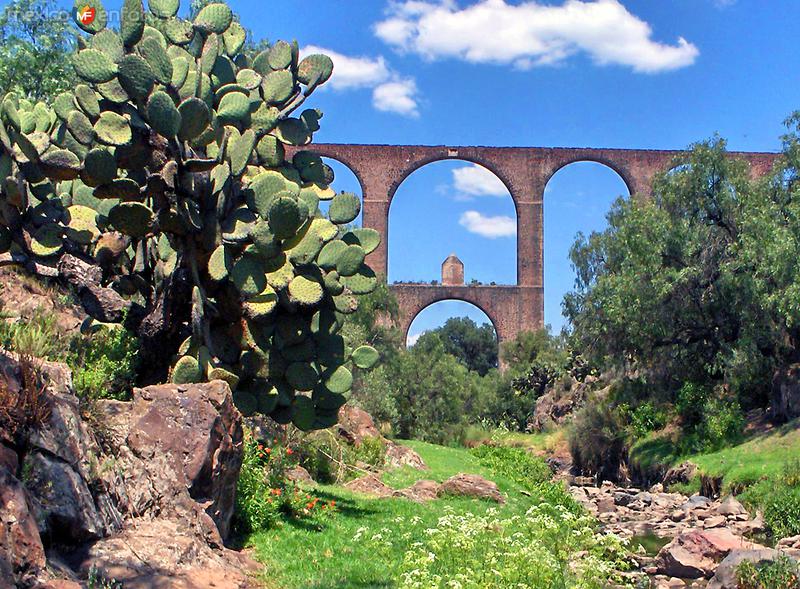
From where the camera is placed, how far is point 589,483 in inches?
907

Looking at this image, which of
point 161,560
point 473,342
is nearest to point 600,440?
point 161,560

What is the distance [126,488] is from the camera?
20.0ft

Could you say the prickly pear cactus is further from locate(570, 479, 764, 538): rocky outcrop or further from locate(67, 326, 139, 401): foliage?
locate(570, 479, 764, 538): rocky outcrop

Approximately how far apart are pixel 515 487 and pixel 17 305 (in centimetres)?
1048

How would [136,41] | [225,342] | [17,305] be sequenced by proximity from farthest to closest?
[17,305] < [225,342] < [136,41]

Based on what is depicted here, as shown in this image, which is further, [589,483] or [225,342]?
[589,483]

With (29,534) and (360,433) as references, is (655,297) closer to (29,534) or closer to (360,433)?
(360,433)

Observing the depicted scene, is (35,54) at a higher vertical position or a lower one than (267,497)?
higher

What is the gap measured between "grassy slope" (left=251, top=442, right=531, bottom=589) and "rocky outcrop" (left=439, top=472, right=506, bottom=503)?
93 centimetres

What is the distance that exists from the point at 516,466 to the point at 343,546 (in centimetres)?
1502

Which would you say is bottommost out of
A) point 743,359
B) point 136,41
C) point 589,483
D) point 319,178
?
point 589,483

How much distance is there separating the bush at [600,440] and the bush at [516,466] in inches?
48.8

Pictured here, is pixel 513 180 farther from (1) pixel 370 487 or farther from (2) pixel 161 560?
(2) pixel 161 560

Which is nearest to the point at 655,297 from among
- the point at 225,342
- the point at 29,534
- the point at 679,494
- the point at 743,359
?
the point at 743,359
